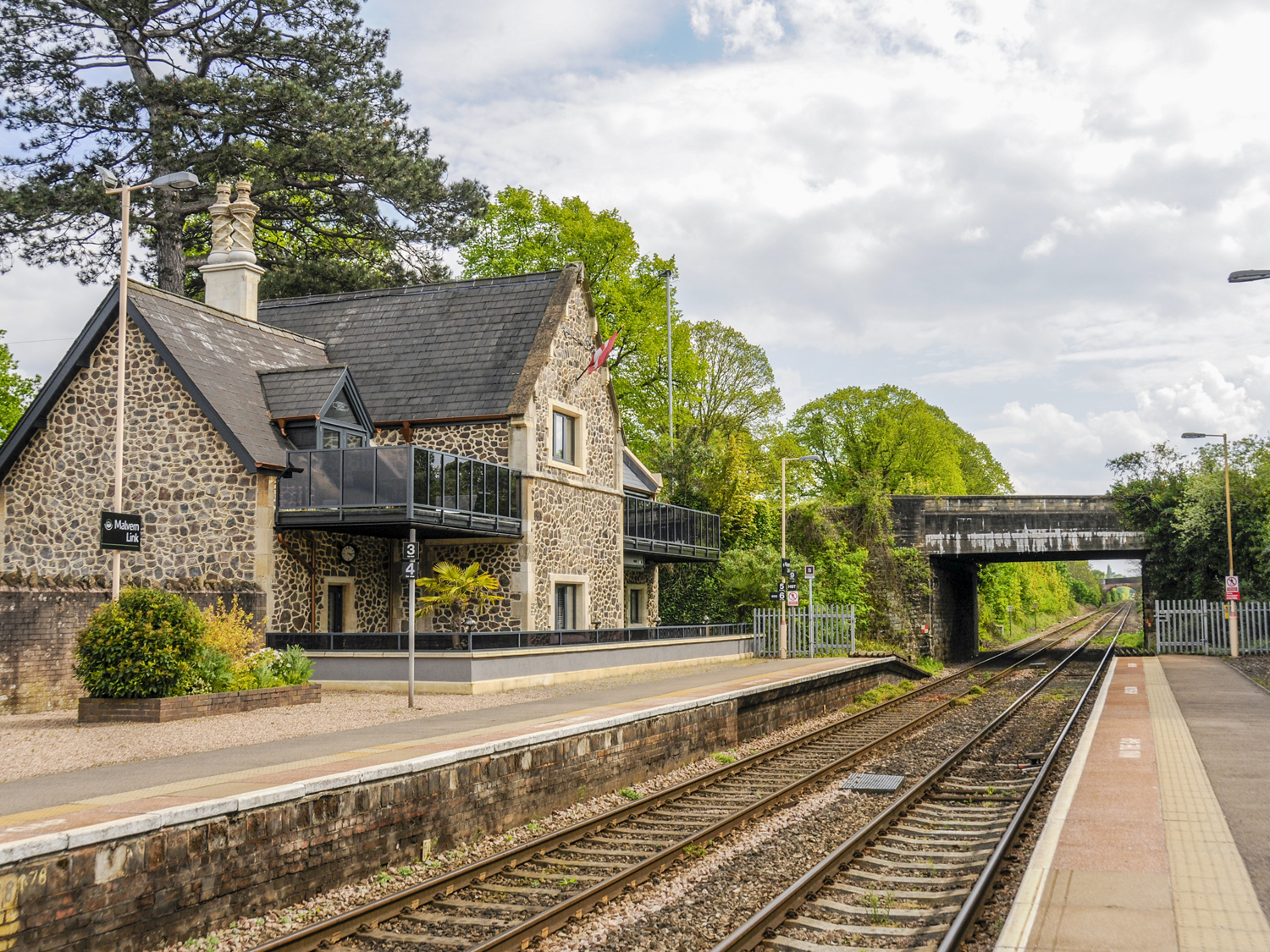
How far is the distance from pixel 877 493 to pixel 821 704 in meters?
18.0

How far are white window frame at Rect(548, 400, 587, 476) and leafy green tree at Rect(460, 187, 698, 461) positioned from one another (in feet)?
39.5

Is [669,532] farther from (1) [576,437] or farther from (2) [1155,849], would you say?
(2) [1155,849]

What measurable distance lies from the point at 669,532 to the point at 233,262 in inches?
557

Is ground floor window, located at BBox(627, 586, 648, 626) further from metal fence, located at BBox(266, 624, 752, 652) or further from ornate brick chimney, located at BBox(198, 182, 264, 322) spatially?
ornate brick chimney, located at BBox(198, 182, 264, 322)

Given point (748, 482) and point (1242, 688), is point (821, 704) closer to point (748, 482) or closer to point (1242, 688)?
point (1242, 688)

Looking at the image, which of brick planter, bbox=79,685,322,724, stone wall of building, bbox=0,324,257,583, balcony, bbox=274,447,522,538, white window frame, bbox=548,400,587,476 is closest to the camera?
brick planter, bbox=79,685,322,724

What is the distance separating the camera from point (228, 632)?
17469 mm

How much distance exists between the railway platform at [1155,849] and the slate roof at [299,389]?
15737 mm

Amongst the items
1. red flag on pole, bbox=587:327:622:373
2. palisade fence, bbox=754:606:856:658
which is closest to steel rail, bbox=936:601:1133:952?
red flag on pole, bbox=587:327:622:373

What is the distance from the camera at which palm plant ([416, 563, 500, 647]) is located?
22719mm

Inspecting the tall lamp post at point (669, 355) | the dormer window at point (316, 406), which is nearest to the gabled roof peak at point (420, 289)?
the dormer window at point (316, 406)

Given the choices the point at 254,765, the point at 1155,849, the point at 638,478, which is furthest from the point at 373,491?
the point at 638,478

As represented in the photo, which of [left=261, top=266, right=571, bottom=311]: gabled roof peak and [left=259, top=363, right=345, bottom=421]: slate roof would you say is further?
[left=261, top=266, right=571, bottom=311]: gabled roof peak

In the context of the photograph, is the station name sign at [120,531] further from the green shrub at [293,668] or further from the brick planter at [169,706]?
the green shrub at [293,668]
